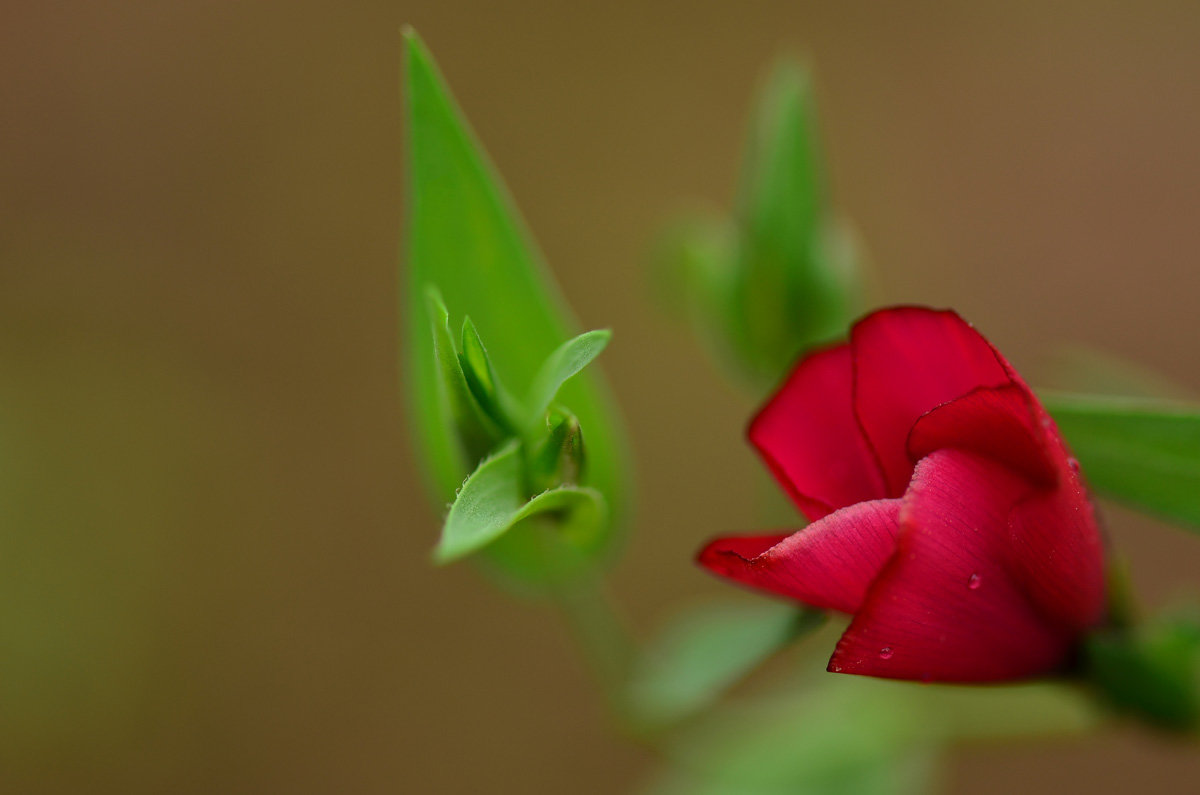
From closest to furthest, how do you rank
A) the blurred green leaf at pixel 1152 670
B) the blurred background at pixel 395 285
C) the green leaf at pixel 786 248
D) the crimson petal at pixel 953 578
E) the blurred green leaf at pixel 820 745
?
the crimson petal at pixel 953 578 < the blurred green leaf at pixel 1152 670 < the green leaf at pixel 786 248 < the blurred green leaf at pixel 820 745 < the blurred background at pixel 395 285

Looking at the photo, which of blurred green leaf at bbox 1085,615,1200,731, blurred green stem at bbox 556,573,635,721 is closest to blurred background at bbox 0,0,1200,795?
blurred green stem at bbox 556,573,635,721

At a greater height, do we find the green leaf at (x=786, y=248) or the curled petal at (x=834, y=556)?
the green leaf at (x=786, y=248)

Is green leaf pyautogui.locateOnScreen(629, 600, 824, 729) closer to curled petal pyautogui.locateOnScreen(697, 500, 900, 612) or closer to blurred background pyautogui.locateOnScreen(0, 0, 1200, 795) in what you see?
curled petal pyautogui.locateOnScreen(697, 500, 900, 612)

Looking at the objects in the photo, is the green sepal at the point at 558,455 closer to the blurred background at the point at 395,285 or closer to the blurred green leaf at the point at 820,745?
the blurred green leaf at the point at 820,745

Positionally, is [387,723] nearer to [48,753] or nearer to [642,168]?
[48,753]

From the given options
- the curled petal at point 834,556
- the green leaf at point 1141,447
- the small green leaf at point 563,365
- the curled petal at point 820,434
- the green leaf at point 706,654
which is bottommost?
the green leaf at point 706,654

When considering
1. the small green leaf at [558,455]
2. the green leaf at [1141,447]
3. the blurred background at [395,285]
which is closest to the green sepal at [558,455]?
the small green leaf at [558,455]

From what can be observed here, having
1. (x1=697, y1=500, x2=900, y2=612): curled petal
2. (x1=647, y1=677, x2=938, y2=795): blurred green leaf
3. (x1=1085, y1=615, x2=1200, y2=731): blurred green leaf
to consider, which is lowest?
(x1=647, y1=677, x2=938, y2=795): blurred green leaf
